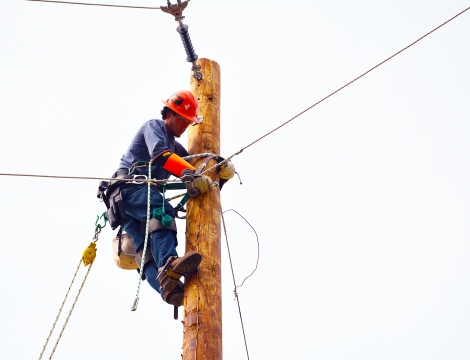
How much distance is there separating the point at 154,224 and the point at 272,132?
111 cm

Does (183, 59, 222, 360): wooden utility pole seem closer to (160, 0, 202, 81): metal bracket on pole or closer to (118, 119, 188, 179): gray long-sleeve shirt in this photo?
(160, 0, 202, 81): metal bracket on pole

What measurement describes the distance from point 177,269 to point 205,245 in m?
0.29

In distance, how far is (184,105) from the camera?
16.5ft

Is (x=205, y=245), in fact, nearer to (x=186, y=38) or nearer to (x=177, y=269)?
(x=177, y=269)

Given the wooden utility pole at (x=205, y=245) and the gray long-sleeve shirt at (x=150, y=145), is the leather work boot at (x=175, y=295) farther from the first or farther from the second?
the gray long-sleeve shirt at (x=150, y=145)

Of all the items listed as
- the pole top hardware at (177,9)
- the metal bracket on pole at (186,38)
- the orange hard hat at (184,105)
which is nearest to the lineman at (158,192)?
the orange hard hat at (184,105)

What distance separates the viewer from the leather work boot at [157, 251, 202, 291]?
13.2ft

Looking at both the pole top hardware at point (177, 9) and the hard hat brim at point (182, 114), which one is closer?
the hard hat brim at point (182, 114)

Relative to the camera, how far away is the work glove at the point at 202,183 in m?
4.48

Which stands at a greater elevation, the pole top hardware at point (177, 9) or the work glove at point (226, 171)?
the pole top hardware at point (177, 9)

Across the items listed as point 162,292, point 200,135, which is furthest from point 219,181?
point 162,292

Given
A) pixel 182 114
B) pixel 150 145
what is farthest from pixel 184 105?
pixel 150 145

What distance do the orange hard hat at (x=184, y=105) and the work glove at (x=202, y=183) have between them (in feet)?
2.19

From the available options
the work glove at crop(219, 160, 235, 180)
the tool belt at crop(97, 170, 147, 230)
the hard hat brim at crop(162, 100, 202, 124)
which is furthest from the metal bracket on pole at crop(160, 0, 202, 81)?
the tool belt at crop(97, 170, 147, 230)
